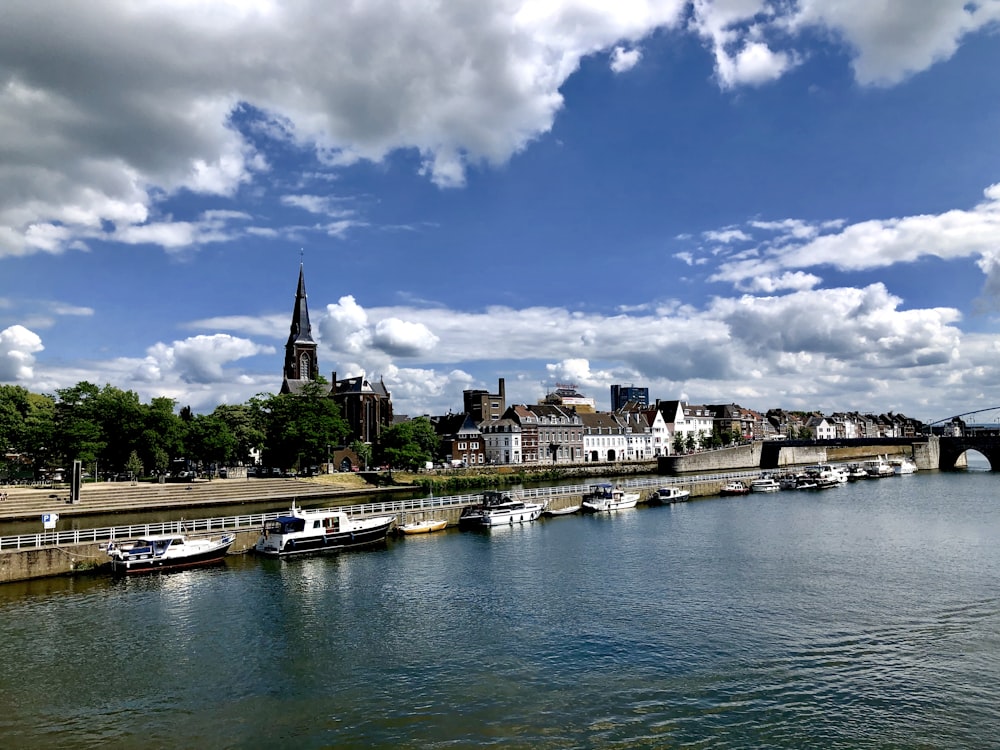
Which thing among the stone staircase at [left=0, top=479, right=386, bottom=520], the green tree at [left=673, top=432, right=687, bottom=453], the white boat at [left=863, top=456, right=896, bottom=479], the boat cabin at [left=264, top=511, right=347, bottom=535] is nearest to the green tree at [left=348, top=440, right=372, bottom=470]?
the stone staircase at [left=0, top=479, right=386, bottom=520]

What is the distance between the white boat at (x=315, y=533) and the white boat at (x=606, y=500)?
87.5 ft

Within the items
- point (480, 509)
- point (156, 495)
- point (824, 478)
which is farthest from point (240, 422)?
point (824, 478)

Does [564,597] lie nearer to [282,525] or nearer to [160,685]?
[160,685]

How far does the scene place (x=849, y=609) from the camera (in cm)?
3117

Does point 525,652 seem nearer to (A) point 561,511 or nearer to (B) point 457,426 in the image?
(A) point 561,511

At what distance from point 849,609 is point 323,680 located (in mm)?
23657

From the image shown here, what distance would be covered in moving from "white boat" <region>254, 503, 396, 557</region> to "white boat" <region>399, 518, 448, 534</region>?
424 cm

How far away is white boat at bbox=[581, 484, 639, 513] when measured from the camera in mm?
72250

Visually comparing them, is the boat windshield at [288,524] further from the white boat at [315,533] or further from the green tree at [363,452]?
Result: the green tree at [363,452]

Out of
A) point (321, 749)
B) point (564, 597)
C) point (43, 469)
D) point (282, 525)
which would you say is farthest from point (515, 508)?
point (43, 469)

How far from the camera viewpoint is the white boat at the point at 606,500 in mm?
72250

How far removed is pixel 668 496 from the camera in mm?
82062

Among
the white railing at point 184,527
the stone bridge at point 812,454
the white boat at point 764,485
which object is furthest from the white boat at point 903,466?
the white railing at point 184,527

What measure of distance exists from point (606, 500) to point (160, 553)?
149ft
